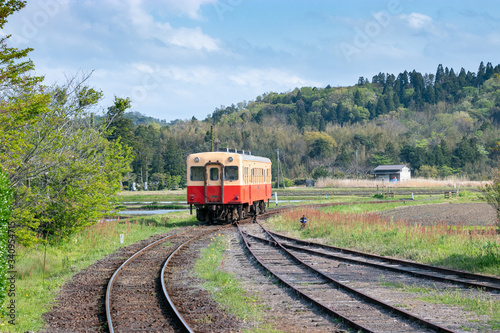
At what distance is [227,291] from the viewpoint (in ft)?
32.4

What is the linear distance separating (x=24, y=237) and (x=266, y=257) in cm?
639

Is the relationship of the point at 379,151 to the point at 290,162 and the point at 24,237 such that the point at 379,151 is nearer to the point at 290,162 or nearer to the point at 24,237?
the point at 290,162

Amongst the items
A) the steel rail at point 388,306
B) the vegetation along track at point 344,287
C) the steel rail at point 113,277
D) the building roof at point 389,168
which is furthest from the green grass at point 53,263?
the building roof at point 389,168

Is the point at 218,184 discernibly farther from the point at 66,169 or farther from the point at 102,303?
the point at 102,303

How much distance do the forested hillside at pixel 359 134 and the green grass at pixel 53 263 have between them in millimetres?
20992

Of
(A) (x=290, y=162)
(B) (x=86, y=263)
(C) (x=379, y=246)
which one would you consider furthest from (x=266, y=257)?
(A) (x=290, y=162)

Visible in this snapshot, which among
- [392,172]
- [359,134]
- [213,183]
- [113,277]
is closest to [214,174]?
[213,183]

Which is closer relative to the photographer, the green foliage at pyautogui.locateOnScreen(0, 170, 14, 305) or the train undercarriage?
the green foliage at pyautogui.locateOnScreen(0, 170, 14, 305)

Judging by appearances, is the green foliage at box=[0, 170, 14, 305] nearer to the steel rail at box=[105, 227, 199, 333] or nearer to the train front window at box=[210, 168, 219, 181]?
the steel rail at box=[105, 227, 199, 333]

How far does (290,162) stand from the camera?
96188 millimetres

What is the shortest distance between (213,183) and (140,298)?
548 inches

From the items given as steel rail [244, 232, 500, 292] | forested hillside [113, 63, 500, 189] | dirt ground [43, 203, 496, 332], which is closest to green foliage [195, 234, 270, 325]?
dirt ground [43, 203, 496, 332]

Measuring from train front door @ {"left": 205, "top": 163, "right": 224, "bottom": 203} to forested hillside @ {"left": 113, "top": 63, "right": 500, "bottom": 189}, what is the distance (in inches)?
714

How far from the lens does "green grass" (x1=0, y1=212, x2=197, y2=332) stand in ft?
28.2
